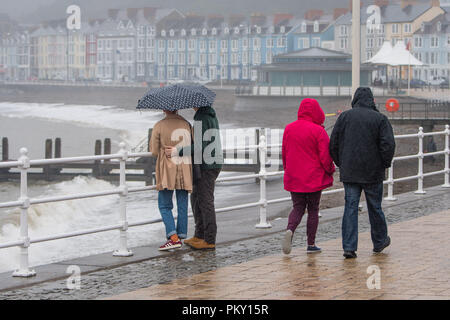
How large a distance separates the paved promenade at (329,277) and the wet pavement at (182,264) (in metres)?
0.10

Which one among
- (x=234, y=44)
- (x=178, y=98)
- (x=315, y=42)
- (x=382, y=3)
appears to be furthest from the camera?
(x=234, y=44)

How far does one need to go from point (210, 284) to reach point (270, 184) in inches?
876

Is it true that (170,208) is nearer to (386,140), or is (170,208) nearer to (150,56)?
(386,140)

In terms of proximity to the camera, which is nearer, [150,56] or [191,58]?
[191,58]

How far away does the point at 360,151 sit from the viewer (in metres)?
9.38

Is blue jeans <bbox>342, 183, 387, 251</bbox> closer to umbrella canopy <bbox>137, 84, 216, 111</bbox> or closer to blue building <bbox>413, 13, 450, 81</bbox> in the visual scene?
umbrella canopy <bbox>137, 84, 216, 111</bbox>

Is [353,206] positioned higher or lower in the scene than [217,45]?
lower

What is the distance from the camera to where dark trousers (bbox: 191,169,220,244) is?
9977 millimetres

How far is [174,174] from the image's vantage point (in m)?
9.75

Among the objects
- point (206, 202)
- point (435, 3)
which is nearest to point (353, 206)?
point (206, 202)

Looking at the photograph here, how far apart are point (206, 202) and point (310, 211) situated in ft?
3.64

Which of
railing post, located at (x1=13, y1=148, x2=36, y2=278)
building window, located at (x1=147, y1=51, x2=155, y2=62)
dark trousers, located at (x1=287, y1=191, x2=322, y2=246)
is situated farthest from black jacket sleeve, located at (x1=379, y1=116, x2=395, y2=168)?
building window, located at (x1=147, y1=51, x2=155, y2=62)

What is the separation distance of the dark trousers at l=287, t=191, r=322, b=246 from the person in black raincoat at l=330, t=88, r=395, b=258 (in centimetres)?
35

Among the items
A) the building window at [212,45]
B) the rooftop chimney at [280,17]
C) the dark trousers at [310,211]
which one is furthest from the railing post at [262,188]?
the building window at [212,45]
